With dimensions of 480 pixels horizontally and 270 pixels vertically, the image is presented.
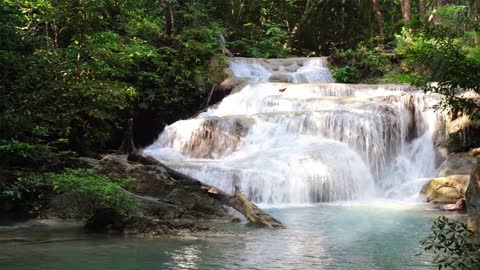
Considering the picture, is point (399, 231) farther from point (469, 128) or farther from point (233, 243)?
point (469, 128)

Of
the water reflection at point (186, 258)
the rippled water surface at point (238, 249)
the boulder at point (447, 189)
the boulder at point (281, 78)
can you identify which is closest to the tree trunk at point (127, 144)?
the boulder at point (281, 78)

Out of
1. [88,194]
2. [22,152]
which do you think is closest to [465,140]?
[88,194]

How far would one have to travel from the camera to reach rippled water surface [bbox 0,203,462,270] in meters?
5.46

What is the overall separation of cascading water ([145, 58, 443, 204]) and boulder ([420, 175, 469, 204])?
88 cm

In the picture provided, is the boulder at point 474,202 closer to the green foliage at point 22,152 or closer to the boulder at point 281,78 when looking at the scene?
the green foliage at point 22,152

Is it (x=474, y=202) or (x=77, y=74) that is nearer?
(x=474, y=202)

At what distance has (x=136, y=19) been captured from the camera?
17406 millimetres

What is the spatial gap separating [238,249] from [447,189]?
23.5ft

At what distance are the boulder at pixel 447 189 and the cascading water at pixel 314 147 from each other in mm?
880

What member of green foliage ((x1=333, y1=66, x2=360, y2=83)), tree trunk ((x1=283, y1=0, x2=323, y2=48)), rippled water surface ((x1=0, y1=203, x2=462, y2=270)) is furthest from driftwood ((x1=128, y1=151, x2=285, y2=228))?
tree trunk ((x1=283, y1=0, x2=323, y2=48))

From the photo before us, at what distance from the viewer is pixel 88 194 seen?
285 inches

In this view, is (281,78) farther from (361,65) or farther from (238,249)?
(238,249)

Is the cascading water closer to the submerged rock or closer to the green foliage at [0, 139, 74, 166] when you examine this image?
the submerged rock

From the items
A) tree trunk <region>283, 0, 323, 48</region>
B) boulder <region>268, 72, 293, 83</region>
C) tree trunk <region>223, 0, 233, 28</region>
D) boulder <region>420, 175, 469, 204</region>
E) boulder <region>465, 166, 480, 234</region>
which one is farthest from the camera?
tree trunk <region>283, 0, 323, 48</region>
